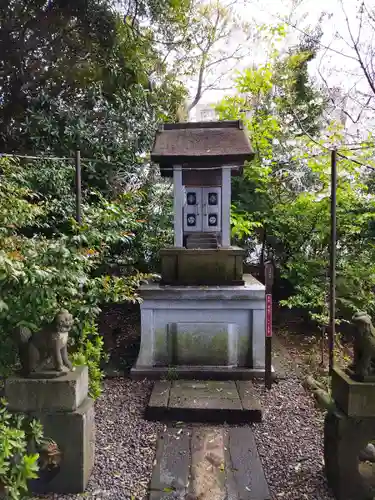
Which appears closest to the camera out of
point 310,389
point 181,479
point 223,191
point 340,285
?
point 181,479

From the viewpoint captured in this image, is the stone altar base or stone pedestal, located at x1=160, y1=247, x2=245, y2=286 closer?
the stone altar base

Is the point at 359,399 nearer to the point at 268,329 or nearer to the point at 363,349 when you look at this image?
the point at 363,349

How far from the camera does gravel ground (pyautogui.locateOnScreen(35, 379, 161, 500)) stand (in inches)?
97.8

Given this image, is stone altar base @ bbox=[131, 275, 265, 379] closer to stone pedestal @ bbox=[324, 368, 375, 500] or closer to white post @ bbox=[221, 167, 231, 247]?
white post @ bbox=[221, 167, 231, 247]

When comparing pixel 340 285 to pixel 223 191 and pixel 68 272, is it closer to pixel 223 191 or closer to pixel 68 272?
pixel 223 191

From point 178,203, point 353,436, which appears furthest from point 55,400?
point 178,203

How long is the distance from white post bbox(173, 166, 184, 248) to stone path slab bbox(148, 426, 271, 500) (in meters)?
2.31

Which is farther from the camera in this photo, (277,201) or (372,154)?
(277,201)

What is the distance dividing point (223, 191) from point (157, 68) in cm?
503

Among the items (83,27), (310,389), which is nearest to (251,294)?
(310,389)

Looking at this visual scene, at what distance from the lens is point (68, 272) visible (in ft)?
8.18

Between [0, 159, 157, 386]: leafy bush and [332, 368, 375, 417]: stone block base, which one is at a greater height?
[0, 159, 157, 386]: leafy bush

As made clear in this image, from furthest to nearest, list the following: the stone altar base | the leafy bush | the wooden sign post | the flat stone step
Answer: the stone altar base
the wooden sign post
the flat stone step
the leafy bush

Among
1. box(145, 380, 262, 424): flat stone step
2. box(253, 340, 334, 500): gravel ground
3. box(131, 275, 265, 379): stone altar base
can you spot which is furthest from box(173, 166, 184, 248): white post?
box(253, 340, 334, 500): gravel ground
